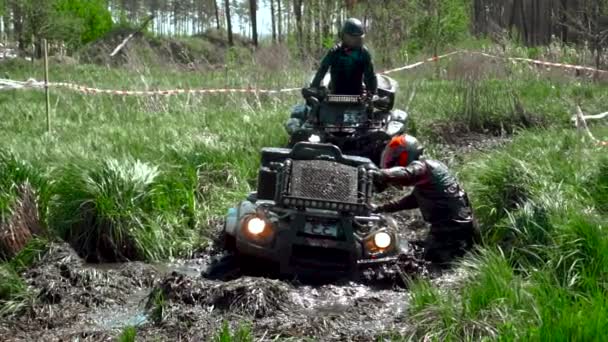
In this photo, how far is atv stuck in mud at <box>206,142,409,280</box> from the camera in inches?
270

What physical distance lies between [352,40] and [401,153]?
7.67 feet

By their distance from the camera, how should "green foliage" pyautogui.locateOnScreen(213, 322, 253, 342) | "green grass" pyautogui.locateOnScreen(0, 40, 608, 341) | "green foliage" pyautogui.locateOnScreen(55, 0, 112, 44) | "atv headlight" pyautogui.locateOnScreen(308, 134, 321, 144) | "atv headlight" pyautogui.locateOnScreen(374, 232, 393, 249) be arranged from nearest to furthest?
"green foliage" pyautogui.locateOnScreen(213, 322, 253, 342) < "green grass" pyautogui.locateOnScreen(0, 40, 608, 341) < "atv headlight" pyautogui.locateOnScreen(374, 232, 393, 249) < "atv headlight" pyautogui.locateOnScreen(308, 134, 321, 144) < "green foliage" pyautogui.locateOnScreen(55, 0, 112, 44)

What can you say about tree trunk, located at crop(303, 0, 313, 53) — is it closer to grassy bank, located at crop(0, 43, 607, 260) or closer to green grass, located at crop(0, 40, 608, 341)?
grassy bank, located at crop(0, 43, 607, 260)

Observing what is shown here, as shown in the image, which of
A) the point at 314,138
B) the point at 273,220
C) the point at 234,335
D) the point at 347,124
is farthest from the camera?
the point at 347,124

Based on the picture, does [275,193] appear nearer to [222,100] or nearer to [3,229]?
[3,229]

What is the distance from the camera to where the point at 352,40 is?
9.59 m

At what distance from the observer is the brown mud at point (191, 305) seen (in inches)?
219

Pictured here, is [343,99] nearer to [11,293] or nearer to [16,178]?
[16,178]

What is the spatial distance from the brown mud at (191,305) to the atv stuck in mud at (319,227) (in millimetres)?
158

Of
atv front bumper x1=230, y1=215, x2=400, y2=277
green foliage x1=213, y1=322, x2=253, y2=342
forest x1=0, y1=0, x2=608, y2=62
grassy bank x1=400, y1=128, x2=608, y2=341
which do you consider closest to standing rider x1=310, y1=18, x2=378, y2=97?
grassy bank x1=400, y1=128, x2=608, y2=341

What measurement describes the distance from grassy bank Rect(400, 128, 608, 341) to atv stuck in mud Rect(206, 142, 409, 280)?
770 millimetres

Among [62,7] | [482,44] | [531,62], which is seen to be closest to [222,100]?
[531,62]

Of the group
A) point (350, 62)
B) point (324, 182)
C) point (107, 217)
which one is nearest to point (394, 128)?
point (350, 62)

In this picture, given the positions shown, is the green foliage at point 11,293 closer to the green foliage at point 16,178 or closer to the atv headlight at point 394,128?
the green foliage at point 16,178
